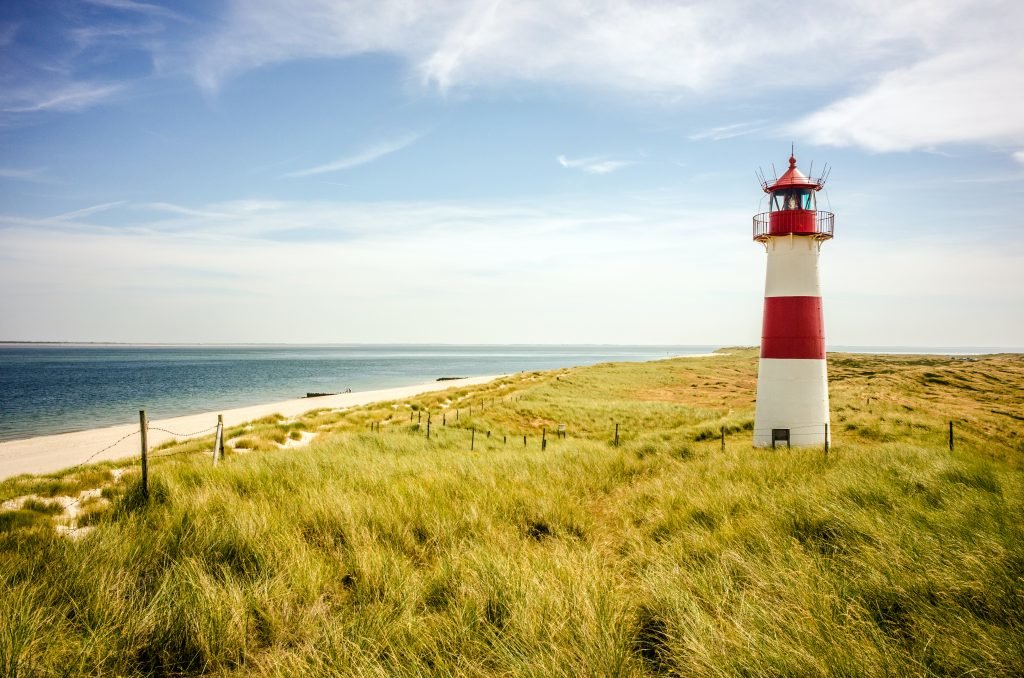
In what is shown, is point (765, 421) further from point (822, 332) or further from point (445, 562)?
point (445, 562)

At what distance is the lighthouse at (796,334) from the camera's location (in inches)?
488

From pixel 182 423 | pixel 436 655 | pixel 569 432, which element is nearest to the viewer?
pixel 436 655

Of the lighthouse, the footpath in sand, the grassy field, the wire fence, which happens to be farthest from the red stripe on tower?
the footpath in sand

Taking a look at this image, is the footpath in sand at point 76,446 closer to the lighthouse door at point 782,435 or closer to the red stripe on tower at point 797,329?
the lighthouse door at point 782,435

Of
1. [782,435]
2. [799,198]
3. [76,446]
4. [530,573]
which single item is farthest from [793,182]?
[76,446]

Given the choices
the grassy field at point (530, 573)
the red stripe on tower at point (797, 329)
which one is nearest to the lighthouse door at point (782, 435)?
the red stripe on tower at point (797, 329)

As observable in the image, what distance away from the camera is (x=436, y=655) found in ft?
11.3

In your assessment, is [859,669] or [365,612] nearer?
[859,669]

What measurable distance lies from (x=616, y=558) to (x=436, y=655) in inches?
104

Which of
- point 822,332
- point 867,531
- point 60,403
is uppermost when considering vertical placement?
point 822,332

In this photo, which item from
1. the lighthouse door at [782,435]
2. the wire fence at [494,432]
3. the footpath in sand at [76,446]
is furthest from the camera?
the footpath in sand at [76,446]

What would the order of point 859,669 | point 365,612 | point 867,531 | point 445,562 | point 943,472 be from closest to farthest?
point 859,669
point 365,612
point 445,562
point 867,531
point 943,472

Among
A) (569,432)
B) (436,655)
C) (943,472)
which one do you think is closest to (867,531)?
(943,472)

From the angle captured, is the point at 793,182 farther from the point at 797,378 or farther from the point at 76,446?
the point at 76,446
